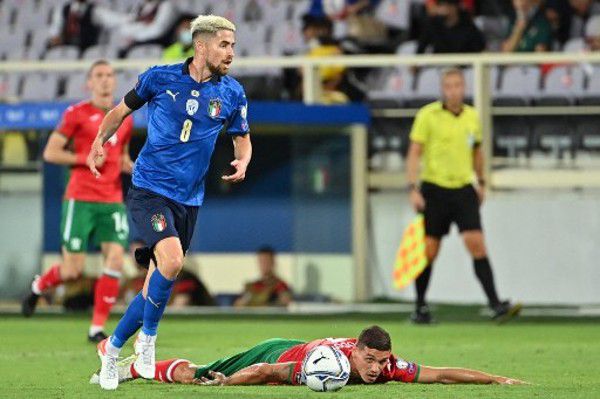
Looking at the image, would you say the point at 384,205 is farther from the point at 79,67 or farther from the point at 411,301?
the point at 79,67

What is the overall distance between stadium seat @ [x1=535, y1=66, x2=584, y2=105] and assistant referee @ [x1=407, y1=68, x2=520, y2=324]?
10.2 ft

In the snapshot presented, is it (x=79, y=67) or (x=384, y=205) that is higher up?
(x=79, y=67)

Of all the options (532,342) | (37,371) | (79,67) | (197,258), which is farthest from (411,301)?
(37,371)

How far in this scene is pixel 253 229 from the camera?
18656 mm

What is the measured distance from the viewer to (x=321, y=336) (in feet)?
43.8

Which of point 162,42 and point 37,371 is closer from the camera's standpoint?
point 37,371

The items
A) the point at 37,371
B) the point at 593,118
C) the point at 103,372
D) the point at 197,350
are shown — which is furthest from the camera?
the point at 593,118

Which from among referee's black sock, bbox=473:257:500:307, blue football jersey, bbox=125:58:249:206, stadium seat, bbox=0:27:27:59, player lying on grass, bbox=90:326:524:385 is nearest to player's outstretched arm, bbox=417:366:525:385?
player lying on grass, bbox=90:326:524:385

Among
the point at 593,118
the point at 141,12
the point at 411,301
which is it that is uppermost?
the point at 141,12

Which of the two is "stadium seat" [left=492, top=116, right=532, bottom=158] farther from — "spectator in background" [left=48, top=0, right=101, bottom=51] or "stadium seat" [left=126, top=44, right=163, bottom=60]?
"spectator in background" [left=48, top=0, right=101, bottom=51]

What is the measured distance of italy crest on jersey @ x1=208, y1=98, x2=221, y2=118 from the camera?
9.11 meters

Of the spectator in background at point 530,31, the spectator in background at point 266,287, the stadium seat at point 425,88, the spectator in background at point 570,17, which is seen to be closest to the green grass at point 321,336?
the spectator in background at point 266,287

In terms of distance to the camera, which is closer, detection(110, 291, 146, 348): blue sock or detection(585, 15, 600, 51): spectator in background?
detection(110, 291, 146, 348): blue sock

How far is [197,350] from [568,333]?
349 centimetres
